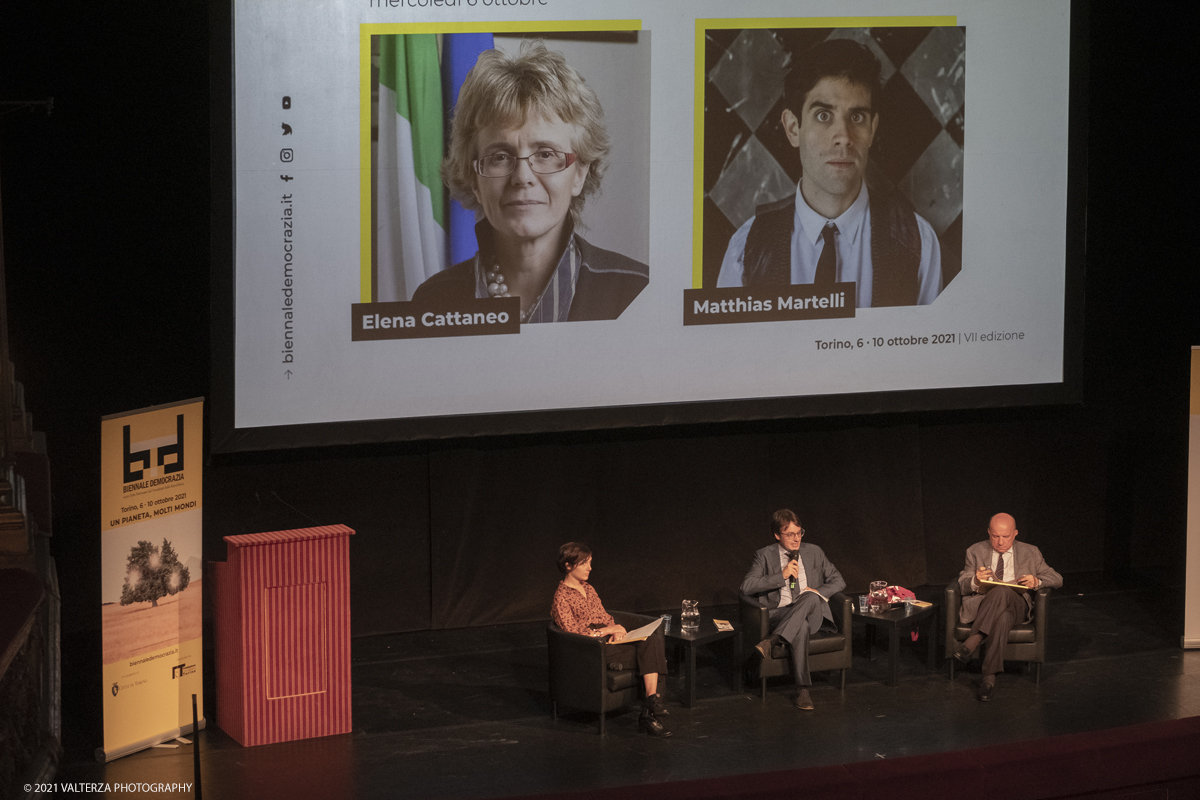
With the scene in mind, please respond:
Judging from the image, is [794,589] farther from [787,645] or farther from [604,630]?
[604,630]

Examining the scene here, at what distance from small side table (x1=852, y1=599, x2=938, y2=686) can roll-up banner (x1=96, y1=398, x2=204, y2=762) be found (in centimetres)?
311

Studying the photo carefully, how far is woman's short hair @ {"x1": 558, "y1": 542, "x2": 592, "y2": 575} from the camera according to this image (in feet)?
19.4

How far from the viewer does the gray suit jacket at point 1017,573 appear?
651 centimetres

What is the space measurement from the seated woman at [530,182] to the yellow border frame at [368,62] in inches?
4.6

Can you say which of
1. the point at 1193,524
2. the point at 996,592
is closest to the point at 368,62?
the point at 996,592

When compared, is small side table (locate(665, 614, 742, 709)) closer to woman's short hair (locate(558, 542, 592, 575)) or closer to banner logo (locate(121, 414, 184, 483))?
woman's short hair (locate(558, 542, 592, 575))

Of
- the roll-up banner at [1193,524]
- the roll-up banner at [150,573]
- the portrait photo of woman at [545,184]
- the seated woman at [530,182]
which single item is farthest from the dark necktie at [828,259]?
the roll-up banner at [150,573]

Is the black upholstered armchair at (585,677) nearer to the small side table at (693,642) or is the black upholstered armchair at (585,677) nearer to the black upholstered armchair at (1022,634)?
the small side table at (693,642)

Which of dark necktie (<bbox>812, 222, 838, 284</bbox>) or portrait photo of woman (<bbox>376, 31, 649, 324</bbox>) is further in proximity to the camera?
dark necktie (<bbox>812, 222, 838, 284</bbox>)

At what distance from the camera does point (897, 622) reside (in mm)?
6430

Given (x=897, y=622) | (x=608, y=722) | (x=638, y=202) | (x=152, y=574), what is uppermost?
(x=638, y=202)

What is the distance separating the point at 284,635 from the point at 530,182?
247 centimetres

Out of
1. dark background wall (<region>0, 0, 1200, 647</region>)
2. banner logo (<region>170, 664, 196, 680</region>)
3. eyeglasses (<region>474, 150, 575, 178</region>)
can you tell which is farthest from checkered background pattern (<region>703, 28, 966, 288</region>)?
banner logo (<region>170, 664, 196, 680</region>)

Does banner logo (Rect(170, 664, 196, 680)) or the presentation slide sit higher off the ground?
the presentation slide
